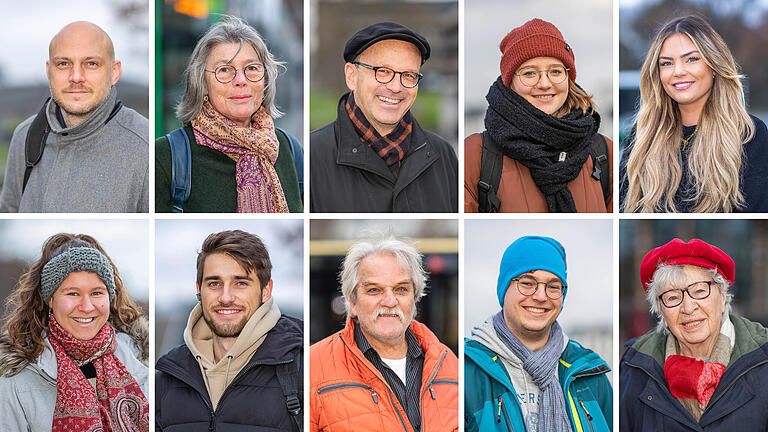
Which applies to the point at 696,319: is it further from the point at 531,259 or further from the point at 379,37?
the point at 379,37

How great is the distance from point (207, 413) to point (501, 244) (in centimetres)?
154

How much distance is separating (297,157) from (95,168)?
921 millimetres

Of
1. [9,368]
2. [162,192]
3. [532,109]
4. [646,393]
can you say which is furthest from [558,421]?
[9,368]

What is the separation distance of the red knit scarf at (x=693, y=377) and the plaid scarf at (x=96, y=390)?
2413 mm

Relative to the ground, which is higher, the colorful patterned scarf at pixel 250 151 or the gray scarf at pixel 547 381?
the colorful patterned scarf at pixel 250 151

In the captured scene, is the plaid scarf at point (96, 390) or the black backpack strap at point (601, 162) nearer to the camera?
the plaid scarf at point (96, 390)

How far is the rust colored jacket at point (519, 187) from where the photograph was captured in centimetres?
409

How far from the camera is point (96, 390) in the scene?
403cm

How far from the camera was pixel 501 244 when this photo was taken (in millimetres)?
4141

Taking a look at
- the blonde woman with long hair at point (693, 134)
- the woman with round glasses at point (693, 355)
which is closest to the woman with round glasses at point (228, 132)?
the blonde woman with long hair at point (693, 134)

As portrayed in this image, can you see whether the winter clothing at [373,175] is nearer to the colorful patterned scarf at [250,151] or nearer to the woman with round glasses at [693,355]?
the colorful patterned scarf at [250,151]

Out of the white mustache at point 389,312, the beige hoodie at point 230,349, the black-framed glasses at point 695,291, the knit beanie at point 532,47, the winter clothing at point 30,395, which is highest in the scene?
the knit beanie at point 532,47

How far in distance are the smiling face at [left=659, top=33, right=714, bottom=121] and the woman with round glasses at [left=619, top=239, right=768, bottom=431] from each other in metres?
0.67

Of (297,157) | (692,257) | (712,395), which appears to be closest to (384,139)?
(297,157)
